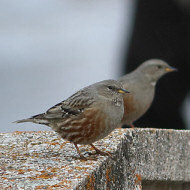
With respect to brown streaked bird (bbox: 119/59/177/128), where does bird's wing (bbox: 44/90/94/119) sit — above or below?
above

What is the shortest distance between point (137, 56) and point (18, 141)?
198 inches

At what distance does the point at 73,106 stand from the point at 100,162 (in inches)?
40.4

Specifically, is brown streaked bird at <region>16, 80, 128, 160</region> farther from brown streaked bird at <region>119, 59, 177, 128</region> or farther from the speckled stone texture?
brown streaked bird at <region>119, 59, 177, 128</region>

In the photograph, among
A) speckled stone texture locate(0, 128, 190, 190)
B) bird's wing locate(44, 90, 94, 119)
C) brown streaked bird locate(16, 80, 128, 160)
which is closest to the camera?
speckled stone texture locate(0, 128, 190, 190)

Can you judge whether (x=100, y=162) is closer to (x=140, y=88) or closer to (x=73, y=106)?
(x=73, y=106)

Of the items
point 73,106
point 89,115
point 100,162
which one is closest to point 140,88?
point 73,106

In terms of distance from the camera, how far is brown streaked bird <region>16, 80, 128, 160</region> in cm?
432

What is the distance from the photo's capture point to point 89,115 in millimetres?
4430

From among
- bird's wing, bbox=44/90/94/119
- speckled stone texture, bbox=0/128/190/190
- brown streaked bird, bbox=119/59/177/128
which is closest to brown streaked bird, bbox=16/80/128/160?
bird's wing, bbox=44/90/94/119

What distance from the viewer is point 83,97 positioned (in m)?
4.64

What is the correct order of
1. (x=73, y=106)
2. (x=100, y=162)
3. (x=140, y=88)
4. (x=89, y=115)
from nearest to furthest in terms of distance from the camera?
(x=100, y=162) → (x=89, y=115) → (x=73, y=106) → (x=140, y=88)

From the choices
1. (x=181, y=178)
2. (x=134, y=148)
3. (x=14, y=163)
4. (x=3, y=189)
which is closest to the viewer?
(x=3, y=189)

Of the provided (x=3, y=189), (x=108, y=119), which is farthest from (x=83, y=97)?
(x=3, y=189)

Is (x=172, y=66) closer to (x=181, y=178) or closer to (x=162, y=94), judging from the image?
(x=162, y=94)
